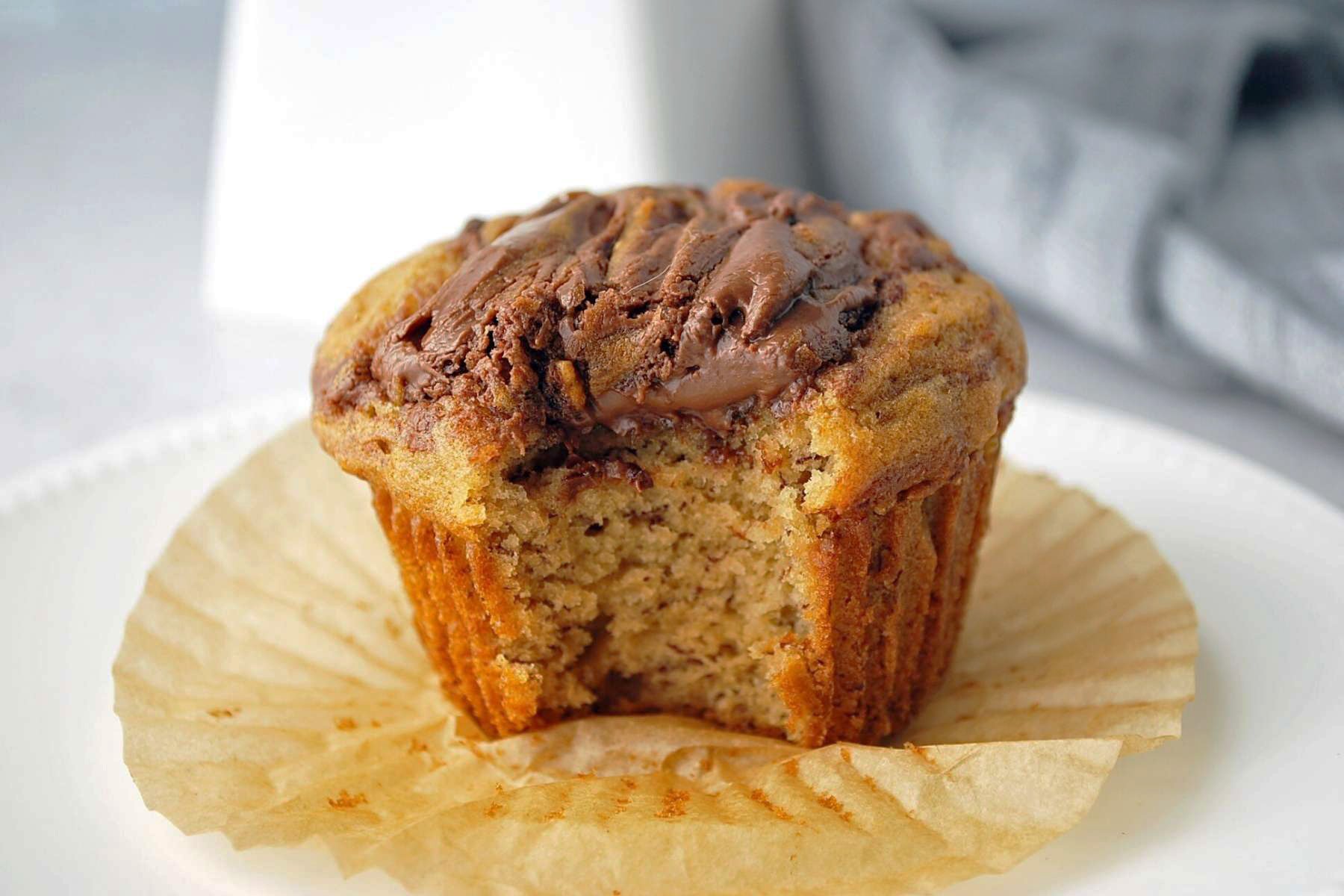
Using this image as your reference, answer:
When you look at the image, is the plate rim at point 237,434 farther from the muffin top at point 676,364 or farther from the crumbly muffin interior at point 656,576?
the crumbly muffin interior at point 656,576

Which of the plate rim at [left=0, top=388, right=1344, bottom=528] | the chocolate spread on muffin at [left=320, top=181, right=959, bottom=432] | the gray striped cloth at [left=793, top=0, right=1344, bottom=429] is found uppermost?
the chocolate spread on muffin at [left=320, top=181, right=959, bottom=432]

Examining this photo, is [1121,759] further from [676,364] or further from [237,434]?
[237,434]

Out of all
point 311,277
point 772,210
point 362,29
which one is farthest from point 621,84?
point 772,210

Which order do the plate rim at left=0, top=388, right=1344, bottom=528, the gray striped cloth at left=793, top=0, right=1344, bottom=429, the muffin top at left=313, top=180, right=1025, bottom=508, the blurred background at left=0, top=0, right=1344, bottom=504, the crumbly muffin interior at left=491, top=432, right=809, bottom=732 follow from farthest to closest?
1. the blurred background at left=0, top=0, right=1344, bottom=504
2. the gray striped cloth at left=793, top=0, right=1344, bottom=429
3. the plate rim at left=0, top=388, right=1344, bottom=528
4. the crumbly muffin interior at left=491, top=432, right=809, bottom=732
5. the muffin top at left=313, top=180, right=1025, bottom=508

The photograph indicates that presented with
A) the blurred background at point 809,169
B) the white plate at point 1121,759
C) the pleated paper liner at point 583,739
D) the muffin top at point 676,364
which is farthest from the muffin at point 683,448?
the blurred background at point 809,169

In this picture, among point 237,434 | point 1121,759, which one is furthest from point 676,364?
point 237,434

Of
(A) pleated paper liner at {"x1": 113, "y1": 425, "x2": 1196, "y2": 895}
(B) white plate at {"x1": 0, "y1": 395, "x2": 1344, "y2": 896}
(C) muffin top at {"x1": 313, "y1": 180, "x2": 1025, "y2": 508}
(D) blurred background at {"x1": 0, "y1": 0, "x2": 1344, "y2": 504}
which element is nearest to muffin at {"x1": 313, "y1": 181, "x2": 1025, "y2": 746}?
(C) muffin top at {"x1": 313, "y1": 180, "x2": 1025, "y2": 508}

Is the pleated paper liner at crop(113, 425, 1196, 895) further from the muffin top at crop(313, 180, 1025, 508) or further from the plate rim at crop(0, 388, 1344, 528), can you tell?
the muffin top at crop(313, 180, 1025, 508)

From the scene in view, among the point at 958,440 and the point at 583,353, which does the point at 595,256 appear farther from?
the point at 958,440
